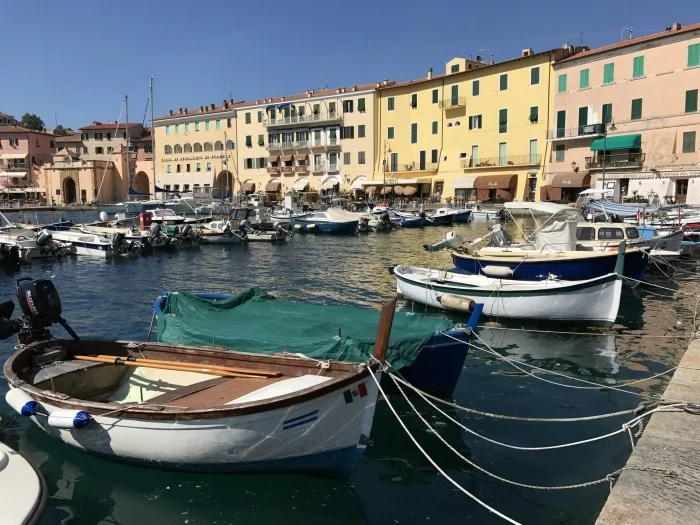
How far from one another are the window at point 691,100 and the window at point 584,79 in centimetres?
781

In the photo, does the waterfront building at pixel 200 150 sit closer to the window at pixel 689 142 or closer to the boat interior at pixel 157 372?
the window at pixel 689 142

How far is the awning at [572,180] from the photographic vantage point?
46875 mm

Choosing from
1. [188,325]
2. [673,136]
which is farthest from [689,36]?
[188,325]

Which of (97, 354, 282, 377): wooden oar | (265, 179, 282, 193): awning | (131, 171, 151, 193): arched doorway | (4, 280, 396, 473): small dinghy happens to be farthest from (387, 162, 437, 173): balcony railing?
(4, 280, 396, 473): small dinghy

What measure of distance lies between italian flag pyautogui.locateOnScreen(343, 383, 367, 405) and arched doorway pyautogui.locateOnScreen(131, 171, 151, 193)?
264 feet

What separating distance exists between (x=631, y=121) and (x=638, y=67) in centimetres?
389

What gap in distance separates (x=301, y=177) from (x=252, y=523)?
6283 cm

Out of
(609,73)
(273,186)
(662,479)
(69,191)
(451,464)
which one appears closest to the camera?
(662,479)

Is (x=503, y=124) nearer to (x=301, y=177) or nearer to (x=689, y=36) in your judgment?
(x=689, y=36)

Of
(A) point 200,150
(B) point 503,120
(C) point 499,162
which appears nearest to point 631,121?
(B) point 503,120

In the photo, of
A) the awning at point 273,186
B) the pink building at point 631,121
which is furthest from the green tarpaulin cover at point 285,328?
the awning at point 273,186

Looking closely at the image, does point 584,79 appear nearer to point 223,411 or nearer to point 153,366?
point 153,366

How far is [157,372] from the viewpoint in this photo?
26.5ft

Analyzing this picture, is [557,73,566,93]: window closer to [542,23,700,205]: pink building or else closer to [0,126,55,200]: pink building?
[542,23,700,205]: pink building
